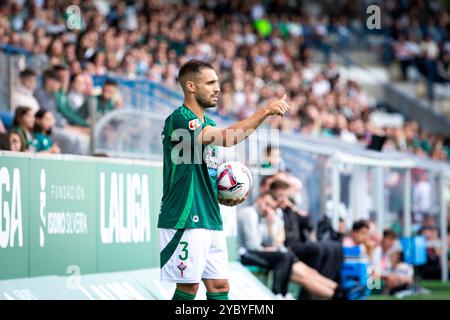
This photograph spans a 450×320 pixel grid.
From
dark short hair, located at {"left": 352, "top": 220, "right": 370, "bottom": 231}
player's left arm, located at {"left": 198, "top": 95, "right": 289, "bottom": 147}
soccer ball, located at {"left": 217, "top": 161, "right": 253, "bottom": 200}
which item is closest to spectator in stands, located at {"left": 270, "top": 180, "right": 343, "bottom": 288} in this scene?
dark short hair, located at {"left": 352, "top": 220, "right": 370, "bottom": 231}

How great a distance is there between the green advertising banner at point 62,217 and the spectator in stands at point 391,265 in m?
6.42

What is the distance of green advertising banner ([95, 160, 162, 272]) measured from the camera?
9930 millimetres

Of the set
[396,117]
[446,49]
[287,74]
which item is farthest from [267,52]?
[446,49]

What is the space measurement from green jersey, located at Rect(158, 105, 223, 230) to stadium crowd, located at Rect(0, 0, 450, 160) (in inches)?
180

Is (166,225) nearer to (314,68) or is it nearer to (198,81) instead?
(198,81)

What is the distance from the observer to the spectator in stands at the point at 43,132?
37.8ft

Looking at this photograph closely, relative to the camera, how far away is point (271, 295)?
11914mm

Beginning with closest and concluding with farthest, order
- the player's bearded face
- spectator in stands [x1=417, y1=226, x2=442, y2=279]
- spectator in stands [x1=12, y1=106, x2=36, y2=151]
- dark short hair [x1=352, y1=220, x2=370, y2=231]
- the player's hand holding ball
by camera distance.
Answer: the player's hand holding ball
the player's bearded face
spectator in stands [x1=12, y1=106, x2=36, y2=151]
dark short hair [x1=352, y1=220, x2=370, y2=231]
spectator in stands [x1=417, y1=226, x2=442, y2=279]

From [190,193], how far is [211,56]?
14.0m

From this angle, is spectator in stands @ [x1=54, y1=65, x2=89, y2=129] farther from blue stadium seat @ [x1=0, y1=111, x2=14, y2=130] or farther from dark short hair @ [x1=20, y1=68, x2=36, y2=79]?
blue stadium seat @ [x1=0, y1=111, x2=14, y2=130]

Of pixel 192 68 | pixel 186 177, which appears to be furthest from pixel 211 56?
pixel 186 177

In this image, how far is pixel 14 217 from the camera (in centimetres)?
866

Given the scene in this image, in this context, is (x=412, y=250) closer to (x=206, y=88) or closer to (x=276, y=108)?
(x=206, y=88)
